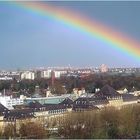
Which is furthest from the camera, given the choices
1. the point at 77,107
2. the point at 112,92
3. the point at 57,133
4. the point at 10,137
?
the point at 112,92

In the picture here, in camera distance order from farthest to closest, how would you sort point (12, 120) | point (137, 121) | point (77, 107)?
point (77, 107) < point (12, 120) < point (137, 121)

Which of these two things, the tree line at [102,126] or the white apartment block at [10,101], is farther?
the white apartment block at [10,101]

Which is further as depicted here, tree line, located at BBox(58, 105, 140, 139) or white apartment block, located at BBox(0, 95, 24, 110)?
white apartment block, located at BBox(0, 95, 24, 110)

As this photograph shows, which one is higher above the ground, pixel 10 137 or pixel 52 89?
pixel 52 89

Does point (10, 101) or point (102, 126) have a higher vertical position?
point (10, 101)

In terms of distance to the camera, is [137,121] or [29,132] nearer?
[29,132]

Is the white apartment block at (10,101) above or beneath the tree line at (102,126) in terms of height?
above

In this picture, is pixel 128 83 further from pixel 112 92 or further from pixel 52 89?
pixel 112 92

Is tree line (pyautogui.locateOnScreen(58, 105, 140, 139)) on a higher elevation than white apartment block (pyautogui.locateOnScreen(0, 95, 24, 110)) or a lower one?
lower

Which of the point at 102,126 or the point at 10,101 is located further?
the point at 10,101

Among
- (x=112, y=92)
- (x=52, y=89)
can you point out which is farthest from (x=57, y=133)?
(x=52, y=89)

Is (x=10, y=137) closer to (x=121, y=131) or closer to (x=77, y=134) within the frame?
(x=77, y=134)
